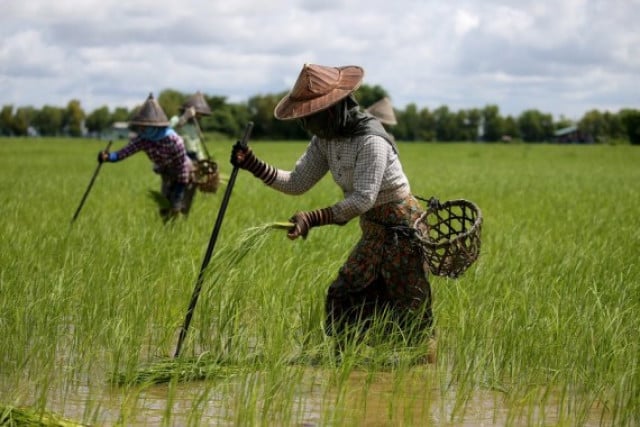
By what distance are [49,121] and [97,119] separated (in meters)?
9.80

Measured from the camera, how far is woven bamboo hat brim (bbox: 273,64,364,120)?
350 cm

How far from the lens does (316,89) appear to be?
352 cm

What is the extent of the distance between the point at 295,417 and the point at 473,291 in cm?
182

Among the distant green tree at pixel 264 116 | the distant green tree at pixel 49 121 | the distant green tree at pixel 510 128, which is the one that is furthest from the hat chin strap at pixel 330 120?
the distant green tree at pixel 49 121

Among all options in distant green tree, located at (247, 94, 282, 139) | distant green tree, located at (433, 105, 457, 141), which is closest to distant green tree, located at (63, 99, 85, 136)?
distant green tree, located at (247, 94, 282, 139)

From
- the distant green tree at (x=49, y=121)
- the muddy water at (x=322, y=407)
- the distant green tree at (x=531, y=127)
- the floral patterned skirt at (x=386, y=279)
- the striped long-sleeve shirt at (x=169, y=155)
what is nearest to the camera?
the muddy water at (x=322, y=407)

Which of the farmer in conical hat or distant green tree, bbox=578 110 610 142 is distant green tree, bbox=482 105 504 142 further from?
the farmer in conical hat

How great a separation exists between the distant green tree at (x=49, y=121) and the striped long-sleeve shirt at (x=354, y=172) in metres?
125

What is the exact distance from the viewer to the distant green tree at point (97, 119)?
11694cm

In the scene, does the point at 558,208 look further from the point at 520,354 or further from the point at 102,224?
the point at 520,354

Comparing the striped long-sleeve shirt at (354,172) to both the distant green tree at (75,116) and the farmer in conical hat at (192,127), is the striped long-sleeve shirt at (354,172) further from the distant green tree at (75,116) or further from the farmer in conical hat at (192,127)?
the distant green tree at (75,116)

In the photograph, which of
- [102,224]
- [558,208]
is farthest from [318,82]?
[558,208]

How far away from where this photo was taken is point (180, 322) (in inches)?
154

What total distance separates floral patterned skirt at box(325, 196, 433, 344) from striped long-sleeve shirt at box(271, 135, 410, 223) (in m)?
0.10
